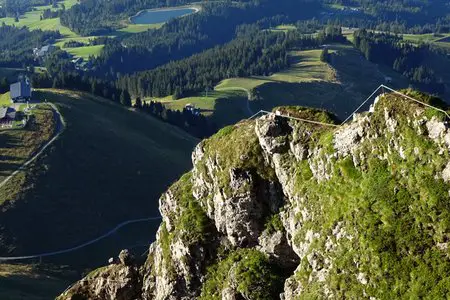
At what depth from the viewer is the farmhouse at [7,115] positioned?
13801 cm

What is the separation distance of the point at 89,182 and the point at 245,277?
100858mm

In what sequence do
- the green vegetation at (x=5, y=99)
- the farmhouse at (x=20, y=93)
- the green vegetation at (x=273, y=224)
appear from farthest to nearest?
the green vegetation at (x=5, y=99)
the farmhouse at (x=20, y=93)
the green vegetation at (x=273, y=224)

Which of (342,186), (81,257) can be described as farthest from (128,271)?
(81,257)

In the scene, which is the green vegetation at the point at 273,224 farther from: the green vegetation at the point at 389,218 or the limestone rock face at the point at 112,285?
the limestone rock face at the point at 112,285

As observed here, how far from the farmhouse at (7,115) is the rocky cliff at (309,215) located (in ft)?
359

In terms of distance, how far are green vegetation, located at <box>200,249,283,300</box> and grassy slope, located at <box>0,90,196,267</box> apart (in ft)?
241

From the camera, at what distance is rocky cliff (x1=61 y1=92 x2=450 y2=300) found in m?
25.1

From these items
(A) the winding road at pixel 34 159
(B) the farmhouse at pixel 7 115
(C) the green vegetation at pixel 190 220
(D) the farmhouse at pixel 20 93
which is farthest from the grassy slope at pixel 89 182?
(C) the green vegetation at pixel 190 220

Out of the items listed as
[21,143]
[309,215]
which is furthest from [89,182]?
[309,215]

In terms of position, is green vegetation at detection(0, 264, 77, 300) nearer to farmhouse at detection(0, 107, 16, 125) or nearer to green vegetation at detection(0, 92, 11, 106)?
farmhouse at detection(0, 107, 16, 125)

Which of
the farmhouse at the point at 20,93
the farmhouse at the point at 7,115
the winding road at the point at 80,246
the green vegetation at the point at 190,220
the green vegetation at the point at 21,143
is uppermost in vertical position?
the green vegetation at the point at 190,220

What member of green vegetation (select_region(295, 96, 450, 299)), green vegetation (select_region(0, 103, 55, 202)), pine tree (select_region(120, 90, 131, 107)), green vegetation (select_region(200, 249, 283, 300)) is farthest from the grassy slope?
green vegetation (select_region(295, 96, 450, 299))

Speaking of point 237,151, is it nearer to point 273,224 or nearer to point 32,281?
point 273,224

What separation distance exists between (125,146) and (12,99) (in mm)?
34718
